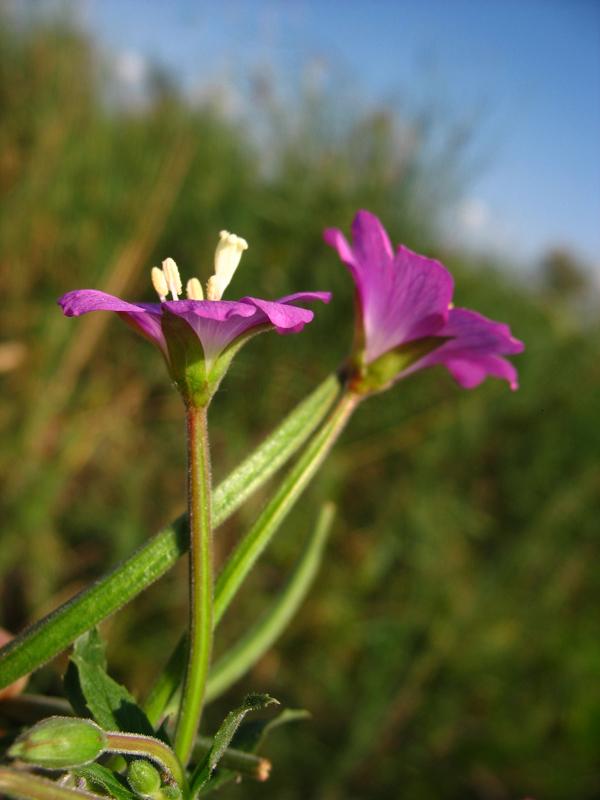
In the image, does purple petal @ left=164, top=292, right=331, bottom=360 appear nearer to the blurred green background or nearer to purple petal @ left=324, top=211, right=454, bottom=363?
Answer: purple petal @ left=324, top=211, right=454, bottom=363

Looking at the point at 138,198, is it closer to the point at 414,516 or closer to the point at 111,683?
the point at 414,516

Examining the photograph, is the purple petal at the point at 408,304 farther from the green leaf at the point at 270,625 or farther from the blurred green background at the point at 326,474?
the blurred green background at the point at 326,474

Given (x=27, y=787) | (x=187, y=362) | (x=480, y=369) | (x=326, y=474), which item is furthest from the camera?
(x=326, y=474)

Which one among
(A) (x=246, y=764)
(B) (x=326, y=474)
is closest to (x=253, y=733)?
(A) (x=246, y=764)

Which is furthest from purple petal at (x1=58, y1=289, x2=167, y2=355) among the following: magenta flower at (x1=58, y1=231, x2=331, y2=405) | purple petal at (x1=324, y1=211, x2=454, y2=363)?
purple petal at (x1=324, y1=211, x2=454, y2=363)

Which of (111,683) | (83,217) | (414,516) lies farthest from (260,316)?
(83,217)

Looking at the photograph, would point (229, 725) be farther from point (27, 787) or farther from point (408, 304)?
point (408, 304)
